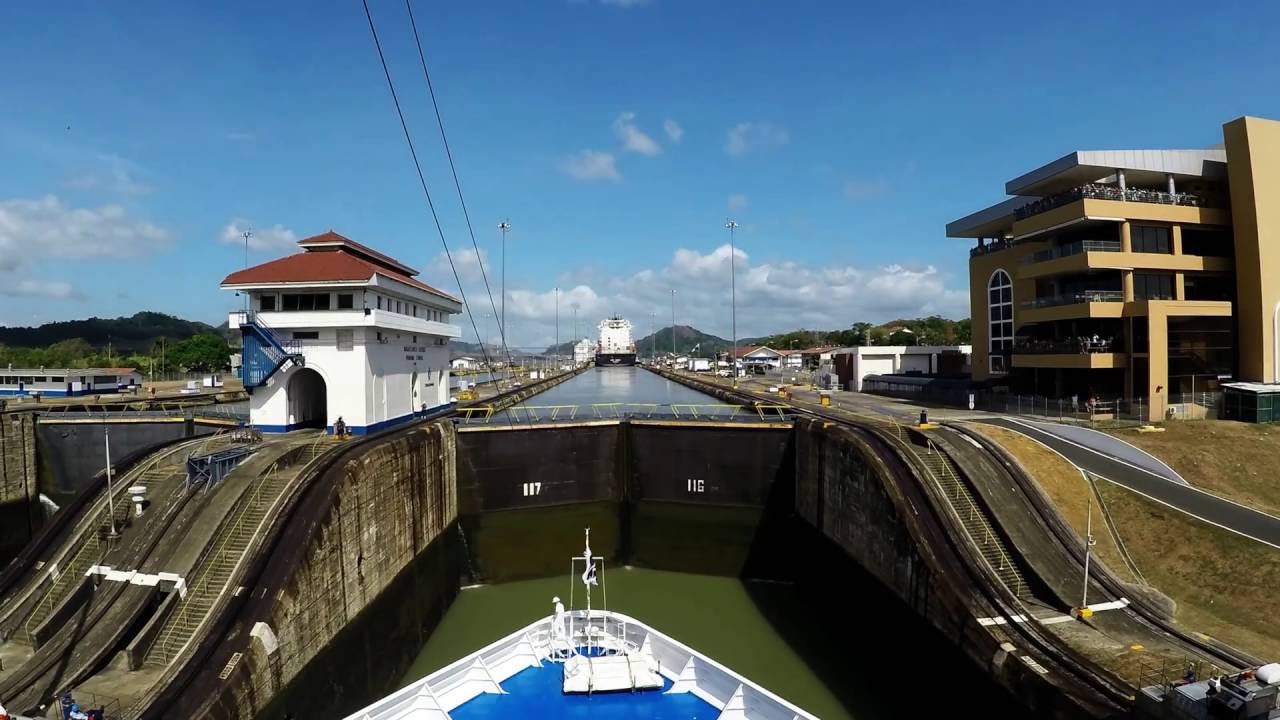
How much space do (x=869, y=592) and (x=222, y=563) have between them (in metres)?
18.6

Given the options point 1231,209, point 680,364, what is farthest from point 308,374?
point 680,364

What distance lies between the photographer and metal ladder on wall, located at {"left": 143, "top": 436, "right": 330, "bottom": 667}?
13.2 metres

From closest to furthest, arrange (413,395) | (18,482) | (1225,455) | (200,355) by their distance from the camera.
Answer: (1225,455), (18,482), (413,395), (200,355)

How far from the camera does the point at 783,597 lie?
23.5 metres

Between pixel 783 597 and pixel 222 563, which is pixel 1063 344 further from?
pixel 222 563

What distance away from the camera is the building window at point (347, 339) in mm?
25312

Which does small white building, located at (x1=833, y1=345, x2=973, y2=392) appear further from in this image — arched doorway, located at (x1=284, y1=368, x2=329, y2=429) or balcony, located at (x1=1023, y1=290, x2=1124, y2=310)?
arched doorway, located at (x1=284, y1=368, x2=329, y2=429)

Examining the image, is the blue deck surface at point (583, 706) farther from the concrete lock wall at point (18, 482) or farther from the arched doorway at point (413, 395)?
the concrete lock wall at point (18, 482)

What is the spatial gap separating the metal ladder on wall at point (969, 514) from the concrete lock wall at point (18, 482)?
4075 centimetres

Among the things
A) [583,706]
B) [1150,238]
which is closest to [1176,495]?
[1150,238]

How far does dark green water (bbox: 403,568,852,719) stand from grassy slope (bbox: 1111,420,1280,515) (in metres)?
15.1

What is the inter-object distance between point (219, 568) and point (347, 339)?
40.0ft

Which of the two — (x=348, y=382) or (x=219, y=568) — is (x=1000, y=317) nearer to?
(x=348, y=382)

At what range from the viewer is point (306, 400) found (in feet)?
94.7
